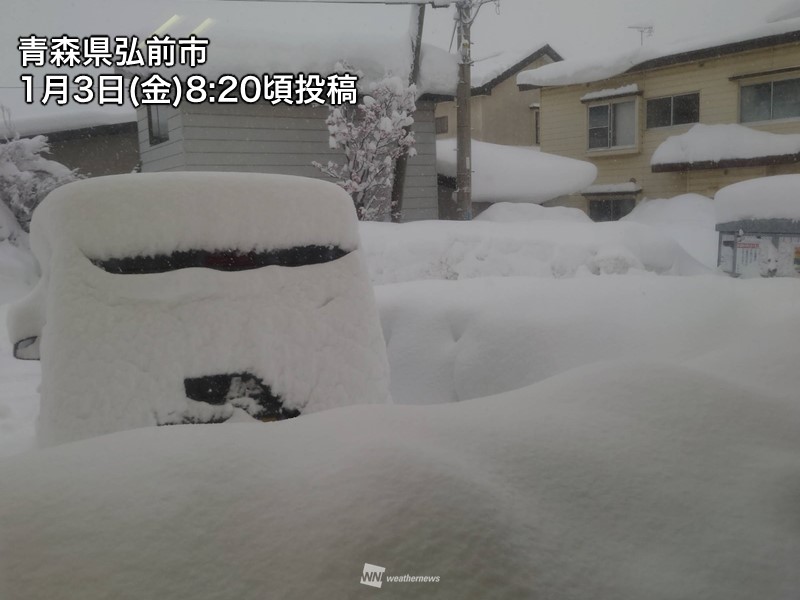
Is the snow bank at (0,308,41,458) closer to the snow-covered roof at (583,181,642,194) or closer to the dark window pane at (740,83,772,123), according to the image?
the snow-covered roof at (583,181,642,194)

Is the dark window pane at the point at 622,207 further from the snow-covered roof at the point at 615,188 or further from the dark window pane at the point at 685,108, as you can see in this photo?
the dark window pane at the point at 685,108

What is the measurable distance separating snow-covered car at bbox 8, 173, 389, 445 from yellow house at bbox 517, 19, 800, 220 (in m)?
5.96

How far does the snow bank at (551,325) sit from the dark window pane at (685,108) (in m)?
6.13

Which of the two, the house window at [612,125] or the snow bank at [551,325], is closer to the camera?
the snow bank at [551,325]

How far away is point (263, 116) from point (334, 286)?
788 centimetres

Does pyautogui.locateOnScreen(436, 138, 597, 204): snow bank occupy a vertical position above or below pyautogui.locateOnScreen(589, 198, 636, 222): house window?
above

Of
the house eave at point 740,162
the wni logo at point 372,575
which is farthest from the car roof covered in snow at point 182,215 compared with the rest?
the house eave at point 740,162

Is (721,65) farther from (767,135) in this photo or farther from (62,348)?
(62,348)

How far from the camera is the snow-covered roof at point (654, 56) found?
24.6 ft

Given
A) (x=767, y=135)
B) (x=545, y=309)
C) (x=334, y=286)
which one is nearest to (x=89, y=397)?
(x=334, y=286)

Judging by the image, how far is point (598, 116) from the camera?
10.6 metres

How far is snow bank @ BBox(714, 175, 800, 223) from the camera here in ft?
16.6

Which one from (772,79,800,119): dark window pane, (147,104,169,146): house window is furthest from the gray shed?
(772,79,800,119): dark window pane

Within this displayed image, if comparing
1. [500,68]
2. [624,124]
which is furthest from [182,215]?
[500,68]
